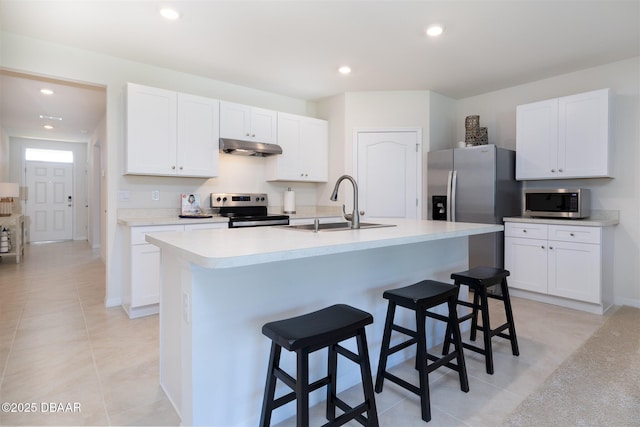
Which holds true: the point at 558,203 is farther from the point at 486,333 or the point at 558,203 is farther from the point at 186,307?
the point at 186,307

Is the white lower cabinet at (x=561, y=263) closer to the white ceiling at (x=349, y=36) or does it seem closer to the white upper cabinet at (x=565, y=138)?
the white upper cabinet at (x=565, y=138)

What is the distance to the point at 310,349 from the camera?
132 cm

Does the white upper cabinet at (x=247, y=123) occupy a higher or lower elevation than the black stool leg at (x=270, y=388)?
higher

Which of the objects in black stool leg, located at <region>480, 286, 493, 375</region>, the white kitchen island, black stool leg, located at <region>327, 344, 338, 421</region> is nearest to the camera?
the white kitchen island

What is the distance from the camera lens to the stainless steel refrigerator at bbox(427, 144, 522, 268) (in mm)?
3799

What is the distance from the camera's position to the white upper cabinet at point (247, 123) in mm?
3816

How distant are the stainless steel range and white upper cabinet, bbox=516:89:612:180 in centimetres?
282

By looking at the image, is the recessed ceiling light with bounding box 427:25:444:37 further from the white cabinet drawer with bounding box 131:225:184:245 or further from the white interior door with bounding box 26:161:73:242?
the white interior door with bounding box 26:161:73:242

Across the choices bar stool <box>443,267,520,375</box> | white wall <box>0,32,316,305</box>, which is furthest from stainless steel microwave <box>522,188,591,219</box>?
white wall <box>0,32,316,305</box>

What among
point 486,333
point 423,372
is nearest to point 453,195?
point 486,333

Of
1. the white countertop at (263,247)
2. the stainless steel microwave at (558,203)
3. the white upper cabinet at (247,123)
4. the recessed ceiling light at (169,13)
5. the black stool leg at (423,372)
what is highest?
the recessed ceiling light at (169,13)

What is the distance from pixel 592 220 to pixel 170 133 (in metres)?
4.31

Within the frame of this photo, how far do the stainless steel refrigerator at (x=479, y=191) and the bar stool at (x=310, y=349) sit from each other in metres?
2.86

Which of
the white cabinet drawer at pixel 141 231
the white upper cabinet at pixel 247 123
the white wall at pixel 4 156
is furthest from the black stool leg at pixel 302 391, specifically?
the white wall at pixel 4 156
